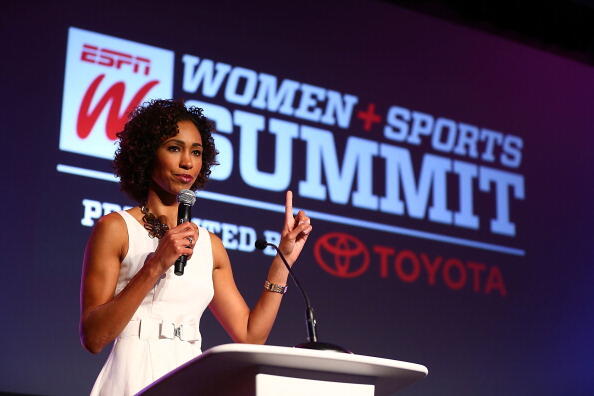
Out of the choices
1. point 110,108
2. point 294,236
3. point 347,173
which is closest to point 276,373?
point 294,236

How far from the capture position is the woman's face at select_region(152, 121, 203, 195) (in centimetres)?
218

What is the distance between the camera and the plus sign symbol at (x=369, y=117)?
4.34 metres

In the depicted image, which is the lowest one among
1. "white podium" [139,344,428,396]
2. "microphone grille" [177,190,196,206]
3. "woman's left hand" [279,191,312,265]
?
"white podium" [139,344,428,396]

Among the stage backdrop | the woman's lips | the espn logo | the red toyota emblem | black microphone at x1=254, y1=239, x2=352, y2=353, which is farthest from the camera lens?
the red toyota emblem

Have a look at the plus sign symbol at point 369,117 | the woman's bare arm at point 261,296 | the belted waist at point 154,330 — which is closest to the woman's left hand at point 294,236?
the woman's bare arm at point 261,296

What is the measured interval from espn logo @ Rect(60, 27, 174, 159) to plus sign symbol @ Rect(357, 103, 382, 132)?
1.06m

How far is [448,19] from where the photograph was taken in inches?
202

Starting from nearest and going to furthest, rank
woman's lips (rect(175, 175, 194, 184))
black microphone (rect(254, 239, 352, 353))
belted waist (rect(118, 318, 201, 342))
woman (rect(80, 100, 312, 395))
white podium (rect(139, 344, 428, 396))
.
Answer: white podium (rect(139, 344, 428, 396)) < black microphone (rect(254, 239, 352, 353)) < woman (rect(80, 100, 312, 395)) < belted waist (rect(118, 318, 201, 342)) < woman's lips (rect(175, 175, 194, 184))

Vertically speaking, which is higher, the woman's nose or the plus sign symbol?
the plus sign symbol

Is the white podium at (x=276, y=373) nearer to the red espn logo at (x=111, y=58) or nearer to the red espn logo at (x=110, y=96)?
the red espn logo at (x=110, y=96)

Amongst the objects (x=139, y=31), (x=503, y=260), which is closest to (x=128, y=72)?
(x=139, y=31)

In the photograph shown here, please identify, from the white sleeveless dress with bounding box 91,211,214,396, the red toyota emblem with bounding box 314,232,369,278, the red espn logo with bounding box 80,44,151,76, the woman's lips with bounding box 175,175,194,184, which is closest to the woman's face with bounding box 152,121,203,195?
the woman's lips with bounding box 175,175,194,184

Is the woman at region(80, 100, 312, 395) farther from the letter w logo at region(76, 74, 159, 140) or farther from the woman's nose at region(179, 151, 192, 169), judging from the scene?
the letter w logo at region(76, 74, 159, 140)

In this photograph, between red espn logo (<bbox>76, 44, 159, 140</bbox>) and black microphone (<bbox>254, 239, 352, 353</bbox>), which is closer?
black microphone (<bbox>254, 239, 352, 353</bbox>)
